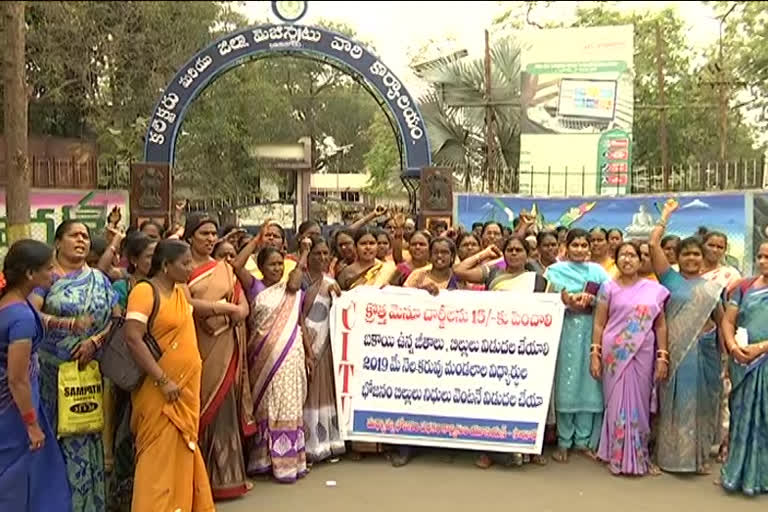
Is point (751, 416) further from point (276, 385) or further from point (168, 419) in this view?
point (168, 419)

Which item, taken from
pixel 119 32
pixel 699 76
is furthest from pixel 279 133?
pixel 699 76

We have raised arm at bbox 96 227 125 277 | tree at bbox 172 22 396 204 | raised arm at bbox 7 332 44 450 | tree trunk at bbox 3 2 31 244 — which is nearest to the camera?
raised arm at bbox 7 332 44 450

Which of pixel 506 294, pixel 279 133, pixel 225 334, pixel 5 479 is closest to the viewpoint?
pixel 5 479

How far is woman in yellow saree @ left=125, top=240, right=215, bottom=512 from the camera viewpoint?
11.4ft

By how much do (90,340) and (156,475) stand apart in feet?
2.32

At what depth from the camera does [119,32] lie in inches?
659

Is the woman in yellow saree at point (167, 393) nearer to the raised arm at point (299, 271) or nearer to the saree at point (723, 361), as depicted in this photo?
the raised arm at point (299, 271)

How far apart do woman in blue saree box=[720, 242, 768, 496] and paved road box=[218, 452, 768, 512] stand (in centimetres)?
14

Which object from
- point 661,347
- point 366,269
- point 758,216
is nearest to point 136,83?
point 758,216

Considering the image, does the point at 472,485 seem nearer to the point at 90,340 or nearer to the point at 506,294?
the point at 506,294

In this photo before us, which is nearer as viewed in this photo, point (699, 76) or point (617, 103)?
point (617, 103)

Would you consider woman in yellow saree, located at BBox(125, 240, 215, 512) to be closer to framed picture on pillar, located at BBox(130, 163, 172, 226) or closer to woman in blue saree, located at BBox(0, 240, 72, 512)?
woman in blue saree, located at BBox(0, 240, 72, 512)

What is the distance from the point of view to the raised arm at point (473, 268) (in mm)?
4910

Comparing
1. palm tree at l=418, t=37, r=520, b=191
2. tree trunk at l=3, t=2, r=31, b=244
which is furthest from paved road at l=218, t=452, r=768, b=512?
palm tree at l=418, t=37, r=520, b=191
